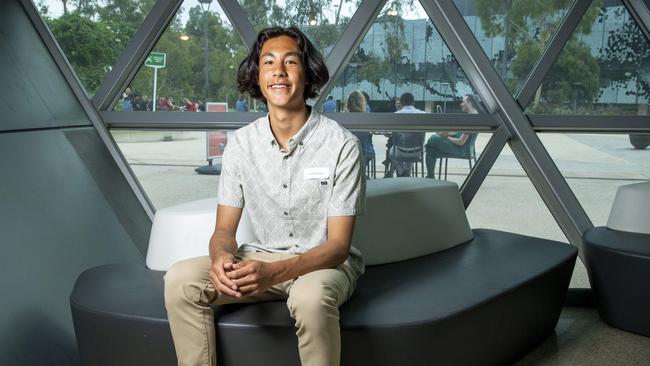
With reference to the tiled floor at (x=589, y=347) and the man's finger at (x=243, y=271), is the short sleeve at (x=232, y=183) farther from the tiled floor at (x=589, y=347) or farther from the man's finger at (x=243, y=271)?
the tiled floor at (x=589, y=347)

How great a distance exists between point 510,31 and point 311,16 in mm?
1381

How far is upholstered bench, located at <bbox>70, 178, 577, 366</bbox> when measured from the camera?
2.44 metres

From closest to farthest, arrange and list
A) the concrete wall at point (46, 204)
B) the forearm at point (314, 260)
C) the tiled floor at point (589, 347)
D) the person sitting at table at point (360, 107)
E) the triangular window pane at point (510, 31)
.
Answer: the forearm at point (314, 260) → the concrete wall at point (46, 204) → the tiled floor at point (589, 347) → the triangular window pane at point (510, 31) → the person sitting at table at point (360, 107)

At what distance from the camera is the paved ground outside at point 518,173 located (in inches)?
167

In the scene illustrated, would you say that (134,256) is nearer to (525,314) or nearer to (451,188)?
(451,188)

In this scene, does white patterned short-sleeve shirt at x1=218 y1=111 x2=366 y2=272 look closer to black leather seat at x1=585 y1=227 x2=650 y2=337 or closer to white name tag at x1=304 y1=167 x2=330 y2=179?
white name tag at x1=304 y1=167 x2=330 y2=179

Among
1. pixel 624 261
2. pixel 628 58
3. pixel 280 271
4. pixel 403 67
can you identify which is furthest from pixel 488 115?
pixel 280 271

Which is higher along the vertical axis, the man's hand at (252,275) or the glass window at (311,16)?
the glass window at (311,16)

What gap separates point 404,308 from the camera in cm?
260

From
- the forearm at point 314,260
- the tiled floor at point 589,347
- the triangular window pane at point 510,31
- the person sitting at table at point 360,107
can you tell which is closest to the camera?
the forearm at point 314,260

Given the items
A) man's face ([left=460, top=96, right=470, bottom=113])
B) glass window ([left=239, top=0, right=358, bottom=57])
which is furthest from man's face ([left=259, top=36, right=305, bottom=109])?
man's face ([left=460, top=96, right=470, bottom=113])

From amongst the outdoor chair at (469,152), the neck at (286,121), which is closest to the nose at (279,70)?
the neck at (286,121)

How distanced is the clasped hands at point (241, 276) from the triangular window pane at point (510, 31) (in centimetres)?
272

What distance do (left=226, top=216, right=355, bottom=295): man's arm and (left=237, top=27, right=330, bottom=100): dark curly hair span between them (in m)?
0.58
